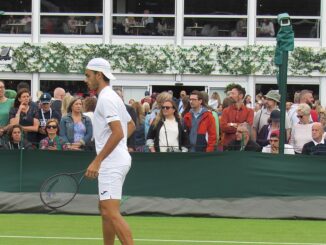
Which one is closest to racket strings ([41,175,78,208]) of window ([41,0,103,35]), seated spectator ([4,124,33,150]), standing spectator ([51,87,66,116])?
seated spectator ([4,124,33,150])

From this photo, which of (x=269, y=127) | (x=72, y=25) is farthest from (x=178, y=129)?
(x=72, y=25)

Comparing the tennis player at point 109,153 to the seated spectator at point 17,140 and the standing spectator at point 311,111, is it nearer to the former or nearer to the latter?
the seated spectator at point 17,140

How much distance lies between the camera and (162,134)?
14438 millimetres

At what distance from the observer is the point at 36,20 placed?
110 feet

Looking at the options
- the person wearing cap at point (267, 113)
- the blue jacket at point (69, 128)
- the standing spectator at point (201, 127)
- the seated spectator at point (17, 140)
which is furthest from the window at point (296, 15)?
the seated spectator at point (17, 140)

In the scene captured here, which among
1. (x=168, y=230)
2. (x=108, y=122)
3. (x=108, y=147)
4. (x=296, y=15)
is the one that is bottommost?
(x=168, y=230)

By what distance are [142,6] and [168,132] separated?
20037 millimetres

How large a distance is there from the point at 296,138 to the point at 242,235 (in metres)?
3.44

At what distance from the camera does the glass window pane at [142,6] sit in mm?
33812

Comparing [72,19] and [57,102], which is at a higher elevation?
[72,19]

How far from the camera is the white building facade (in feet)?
109

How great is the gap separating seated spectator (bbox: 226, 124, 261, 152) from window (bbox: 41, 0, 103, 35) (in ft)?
64.1

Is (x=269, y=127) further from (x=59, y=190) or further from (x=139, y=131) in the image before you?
(x=59, y=190)

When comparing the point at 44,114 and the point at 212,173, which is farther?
the point at 44,114
